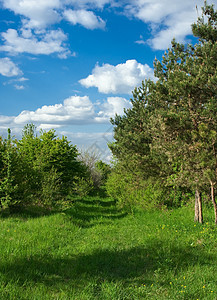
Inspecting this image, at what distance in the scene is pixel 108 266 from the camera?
18.9 feet

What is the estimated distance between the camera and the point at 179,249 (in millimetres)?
6535

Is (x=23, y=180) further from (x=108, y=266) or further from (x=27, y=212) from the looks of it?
(x=108, y=266)

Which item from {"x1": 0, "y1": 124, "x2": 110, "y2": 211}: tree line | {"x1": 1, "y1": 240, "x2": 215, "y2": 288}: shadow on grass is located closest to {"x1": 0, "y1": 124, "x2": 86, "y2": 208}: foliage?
{"x1": 0, "y1": 124, "x2": 110, "y2": 211}: tree line

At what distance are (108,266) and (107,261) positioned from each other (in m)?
0.28

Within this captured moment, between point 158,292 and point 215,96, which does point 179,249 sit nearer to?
point 158,292

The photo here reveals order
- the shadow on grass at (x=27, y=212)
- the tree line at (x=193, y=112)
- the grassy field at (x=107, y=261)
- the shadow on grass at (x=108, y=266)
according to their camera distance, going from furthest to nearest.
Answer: the shadow on grass at (x=27, y=212) < the tree line at (x=193, y=112) < the shadow on grass at (x=108, y=266) < the grassy field at (x=107, y=261)

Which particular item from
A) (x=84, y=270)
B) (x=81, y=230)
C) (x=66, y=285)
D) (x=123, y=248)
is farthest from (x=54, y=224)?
(x=66, y=285)

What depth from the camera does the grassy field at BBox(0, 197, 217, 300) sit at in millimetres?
4508

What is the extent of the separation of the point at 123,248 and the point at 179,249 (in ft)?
5.38

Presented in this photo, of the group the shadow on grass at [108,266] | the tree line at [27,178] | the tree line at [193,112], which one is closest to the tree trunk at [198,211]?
the tree line at [193,112]

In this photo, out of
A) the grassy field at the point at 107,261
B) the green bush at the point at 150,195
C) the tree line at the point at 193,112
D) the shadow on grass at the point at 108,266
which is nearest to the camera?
the grassy field at the point at 107,261

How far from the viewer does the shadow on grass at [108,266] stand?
4.96 meters

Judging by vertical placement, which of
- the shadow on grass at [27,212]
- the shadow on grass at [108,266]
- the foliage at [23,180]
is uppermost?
the foliage at [23,180]

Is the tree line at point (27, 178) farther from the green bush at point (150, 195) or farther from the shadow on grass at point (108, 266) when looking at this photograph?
the shadow on grass at point (108, 266)
